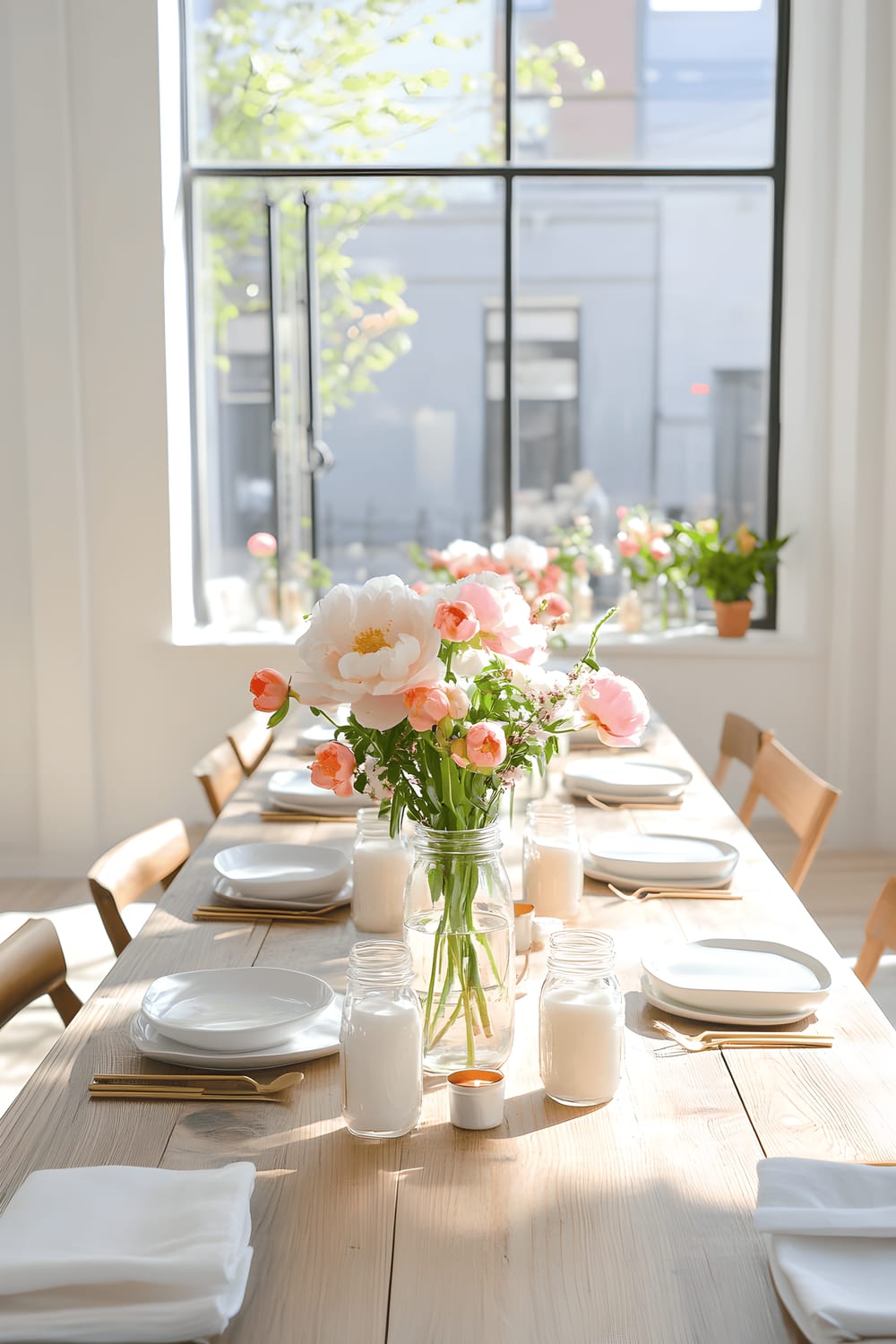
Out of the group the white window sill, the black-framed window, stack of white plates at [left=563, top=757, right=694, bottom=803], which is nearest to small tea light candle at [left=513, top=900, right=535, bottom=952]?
stack of white plates at [left=563, top=757, right=694, bottom=803]

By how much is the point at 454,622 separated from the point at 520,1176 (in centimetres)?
47

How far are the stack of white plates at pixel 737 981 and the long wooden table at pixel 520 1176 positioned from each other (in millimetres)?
35

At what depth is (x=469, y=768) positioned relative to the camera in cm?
122

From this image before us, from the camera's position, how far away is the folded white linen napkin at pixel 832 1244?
2.89ft

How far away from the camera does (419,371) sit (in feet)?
16.0

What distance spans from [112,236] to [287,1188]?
387 cm

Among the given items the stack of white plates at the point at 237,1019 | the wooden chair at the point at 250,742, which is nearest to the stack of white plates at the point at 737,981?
the stack of white plates at the point at 237,1019

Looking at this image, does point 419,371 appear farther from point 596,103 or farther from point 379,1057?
point 379,1057

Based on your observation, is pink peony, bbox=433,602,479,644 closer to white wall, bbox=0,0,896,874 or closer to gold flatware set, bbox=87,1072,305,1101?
gold flatware set, bbox=87,1072,305,1101

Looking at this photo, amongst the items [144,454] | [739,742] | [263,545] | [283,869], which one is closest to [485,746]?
[283,869]

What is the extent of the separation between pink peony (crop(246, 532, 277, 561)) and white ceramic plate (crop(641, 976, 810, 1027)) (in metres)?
3.53

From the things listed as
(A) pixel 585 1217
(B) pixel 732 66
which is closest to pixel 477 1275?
(A) pixel 585 1217

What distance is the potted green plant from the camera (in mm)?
4574

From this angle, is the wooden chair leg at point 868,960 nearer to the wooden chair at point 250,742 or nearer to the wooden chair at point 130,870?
the wooden chair at point 130,870
